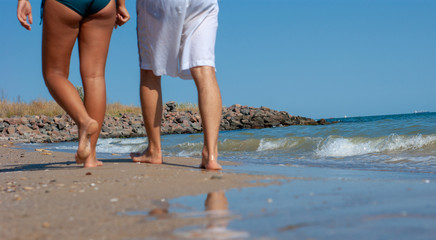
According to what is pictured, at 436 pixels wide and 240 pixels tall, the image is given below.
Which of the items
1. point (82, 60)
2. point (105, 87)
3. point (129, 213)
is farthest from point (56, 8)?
point (129, 213)

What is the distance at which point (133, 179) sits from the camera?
2.36 meters

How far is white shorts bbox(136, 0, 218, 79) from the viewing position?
118 inches

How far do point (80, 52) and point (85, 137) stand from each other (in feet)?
2.11

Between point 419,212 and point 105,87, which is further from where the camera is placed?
point 105,87

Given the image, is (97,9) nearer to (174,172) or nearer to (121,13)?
(121,13)

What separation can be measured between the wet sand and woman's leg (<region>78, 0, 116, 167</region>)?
0.43m

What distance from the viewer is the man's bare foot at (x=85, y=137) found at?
2752mm

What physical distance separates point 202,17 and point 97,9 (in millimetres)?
692

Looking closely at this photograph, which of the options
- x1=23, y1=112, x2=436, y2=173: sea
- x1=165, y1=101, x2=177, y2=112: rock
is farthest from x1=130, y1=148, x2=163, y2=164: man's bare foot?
x1=165, y1=101, x2=177, y2=112: rock

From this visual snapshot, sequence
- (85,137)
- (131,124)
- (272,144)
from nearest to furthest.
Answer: (85,137), (272,144), (131,124)

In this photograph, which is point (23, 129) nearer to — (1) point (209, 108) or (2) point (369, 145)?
(2) point (369, 145)

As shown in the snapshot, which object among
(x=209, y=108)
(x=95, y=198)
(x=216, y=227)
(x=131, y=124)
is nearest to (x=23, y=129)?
(x=131, y=124)

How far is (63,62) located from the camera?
9.66ft

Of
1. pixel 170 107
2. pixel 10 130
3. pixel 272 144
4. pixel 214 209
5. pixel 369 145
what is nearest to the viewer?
pixel 214 209
